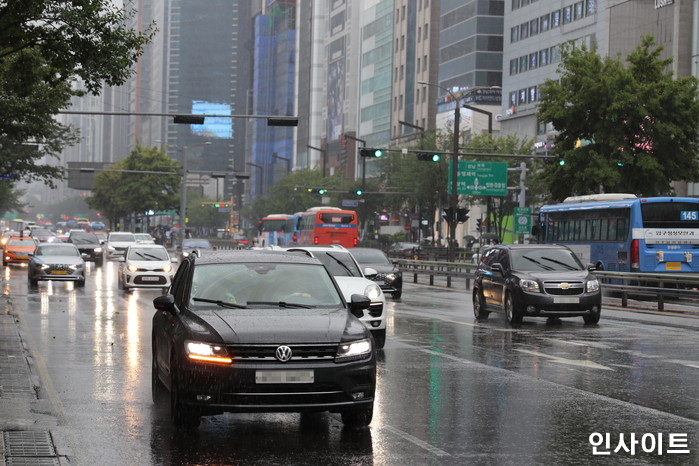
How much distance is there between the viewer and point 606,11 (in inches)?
3027

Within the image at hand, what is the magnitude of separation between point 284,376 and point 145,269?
27522 mm

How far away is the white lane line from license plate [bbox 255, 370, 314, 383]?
1.02m

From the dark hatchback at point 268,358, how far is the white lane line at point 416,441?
0.90 ft

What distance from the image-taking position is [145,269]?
1412 inches

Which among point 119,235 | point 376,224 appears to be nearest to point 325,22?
point 376,224

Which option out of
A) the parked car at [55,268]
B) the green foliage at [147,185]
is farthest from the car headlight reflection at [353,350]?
the green foliage at [147,185]

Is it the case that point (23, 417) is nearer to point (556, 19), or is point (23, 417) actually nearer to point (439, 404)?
point (439, 404)

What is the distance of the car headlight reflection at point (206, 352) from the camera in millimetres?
9086

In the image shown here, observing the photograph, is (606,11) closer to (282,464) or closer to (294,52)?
(282,464)

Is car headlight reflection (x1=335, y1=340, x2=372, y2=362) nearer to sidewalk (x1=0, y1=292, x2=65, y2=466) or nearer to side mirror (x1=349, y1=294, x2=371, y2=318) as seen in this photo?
side mirror (x1=349, y1=294, x2=371, y2=318)

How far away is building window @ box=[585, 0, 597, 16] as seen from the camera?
78812 mm

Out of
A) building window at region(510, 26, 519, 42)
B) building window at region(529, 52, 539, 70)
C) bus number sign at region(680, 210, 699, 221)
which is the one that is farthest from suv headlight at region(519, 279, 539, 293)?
building window at region(510, 26, 519, 42)

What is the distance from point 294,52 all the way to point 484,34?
322 ft

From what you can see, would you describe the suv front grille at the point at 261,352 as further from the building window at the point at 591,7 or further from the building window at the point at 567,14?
the building window at the point at 567,14
